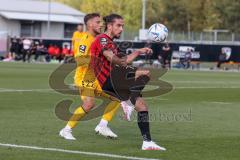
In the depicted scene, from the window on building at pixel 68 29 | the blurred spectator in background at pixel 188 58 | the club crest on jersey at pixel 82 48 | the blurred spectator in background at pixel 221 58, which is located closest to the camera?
the club crest on jersey at pixel 82 48

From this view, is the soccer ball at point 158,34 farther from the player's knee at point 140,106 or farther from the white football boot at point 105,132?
the white football boot at point 105,132

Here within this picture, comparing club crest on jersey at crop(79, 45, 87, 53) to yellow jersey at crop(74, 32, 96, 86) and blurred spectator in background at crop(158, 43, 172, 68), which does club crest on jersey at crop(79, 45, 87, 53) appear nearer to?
yellow jersey at crop(74, 32, 96, 86)

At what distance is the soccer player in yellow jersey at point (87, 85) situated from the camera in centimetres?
1230

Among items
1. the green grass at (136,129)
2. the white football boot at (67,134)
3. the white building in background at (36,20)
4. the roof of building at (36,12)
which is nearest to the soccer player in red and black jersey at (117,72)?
the green grass at (136,129)

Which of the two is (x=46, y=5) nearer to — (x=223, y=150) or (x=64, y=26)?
(x=64, y=26)

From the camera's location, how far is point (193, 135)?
12.9m

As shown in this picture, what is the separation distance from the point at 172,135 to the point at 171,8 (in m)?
77.3

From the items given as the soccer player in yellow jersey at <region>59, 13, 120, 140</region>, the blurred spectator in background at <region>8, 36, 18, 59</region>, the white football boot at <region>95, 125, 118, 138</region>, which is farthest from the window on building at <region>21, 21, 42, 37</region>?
the white football boot at <region>95, 125, 118, 138</region>

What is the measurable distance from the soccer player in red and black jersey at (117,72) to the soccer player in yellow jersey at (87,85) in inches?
18.7

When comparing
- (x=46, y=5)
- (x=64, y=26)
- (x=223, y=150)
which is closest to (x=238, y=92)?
(x=223, y=150)

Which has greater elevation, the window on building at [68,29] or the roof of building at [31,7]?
the roof of building at [31,7]

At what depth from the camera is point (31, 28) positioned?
9712cm

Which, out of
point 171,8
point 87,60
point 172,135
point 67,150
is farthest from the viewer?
point 171,8

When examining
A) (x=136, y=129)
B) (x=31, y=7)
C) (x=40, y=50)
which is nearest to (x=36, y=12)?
(x=31, y=7)
